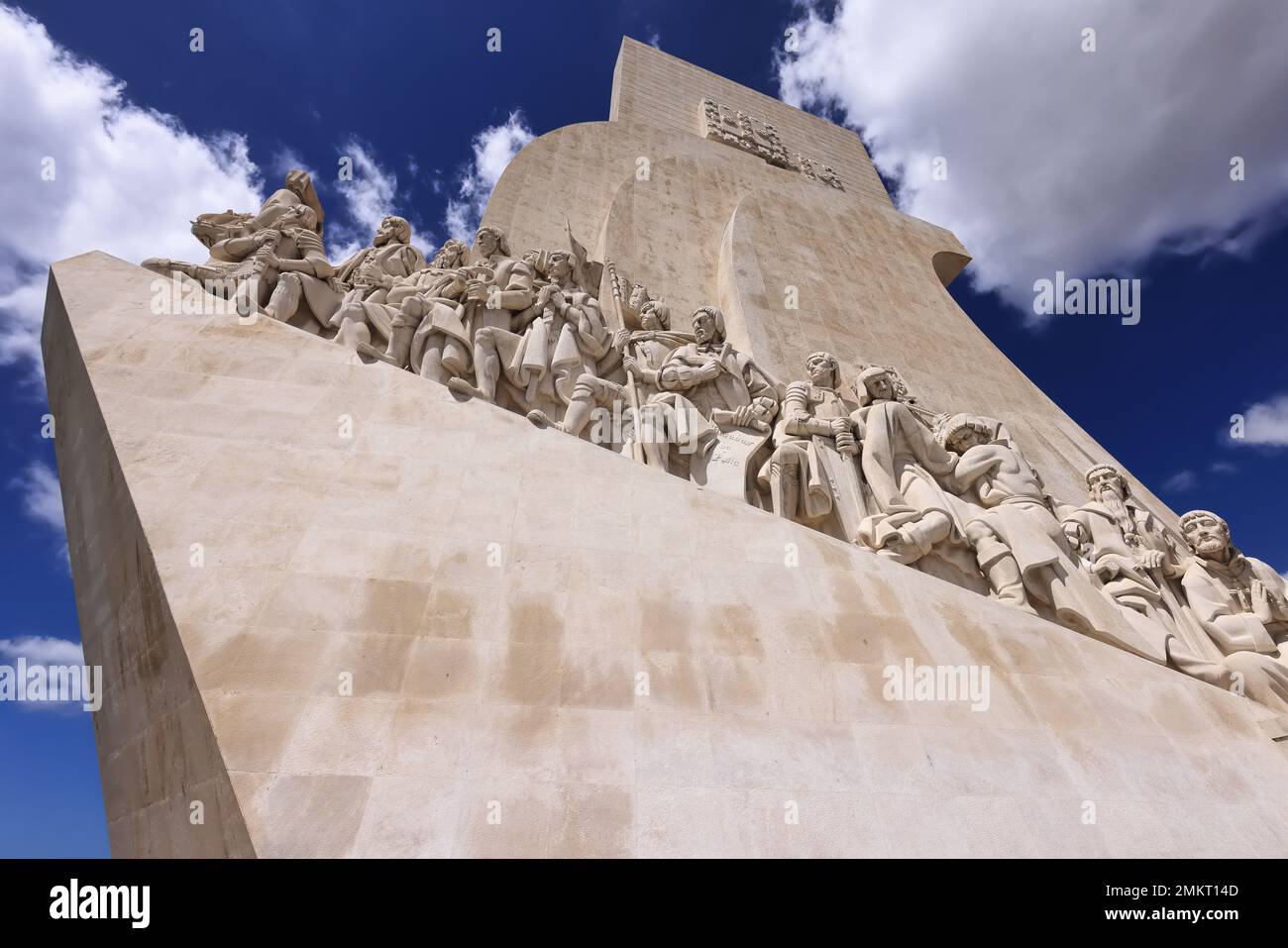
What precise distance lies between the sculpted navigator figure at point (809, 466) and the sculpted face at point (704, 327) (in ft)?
4.17

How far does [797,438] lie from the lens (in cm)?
627

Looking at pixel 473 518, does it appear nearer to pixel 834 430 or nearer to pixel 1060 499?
pixel 834 430

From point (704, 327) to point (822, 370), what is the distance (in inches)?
51.8

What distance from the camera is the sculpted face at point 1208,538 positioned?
20.0ft

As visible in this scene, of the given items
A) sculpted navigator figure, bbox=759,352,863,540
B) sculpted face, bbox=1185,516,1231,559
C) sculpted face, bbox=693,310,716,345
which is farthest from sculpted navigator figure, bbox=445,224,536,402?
sculpted face, bbox=1185,516,1231,559

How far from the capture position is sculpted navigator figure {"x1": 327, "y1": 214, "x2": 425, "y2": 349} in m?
6.53

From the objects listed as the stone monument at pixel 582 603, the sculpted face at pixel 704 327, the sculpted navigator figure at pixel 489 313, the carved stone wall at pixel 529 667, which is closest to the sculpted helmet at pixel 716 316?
the sculpted face at pixel 704 327

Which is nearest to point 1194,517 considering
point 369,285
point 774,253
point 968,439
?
point 968,439

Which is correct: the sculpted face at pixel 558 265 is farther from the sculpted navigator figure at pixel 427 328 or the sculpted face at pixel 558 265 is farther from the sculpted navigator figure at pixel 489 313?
the sculpted navigator figure at pixel 427 328

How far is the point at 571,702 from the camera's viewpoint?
341cm

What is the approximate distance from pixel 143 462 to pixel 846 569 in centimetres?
417
